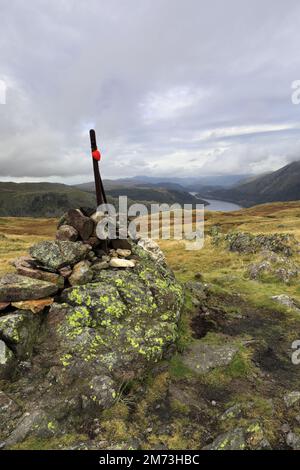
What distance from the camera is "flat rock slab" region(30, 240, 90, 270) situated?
1486 cm

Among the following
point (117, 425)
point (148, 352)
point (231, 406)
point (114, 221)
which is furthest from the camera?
point (114, 221)

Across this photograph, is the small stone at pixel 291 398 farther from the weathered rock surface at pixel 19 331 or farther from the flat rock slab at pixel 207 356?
the weathered rock surface at pixel 19 331

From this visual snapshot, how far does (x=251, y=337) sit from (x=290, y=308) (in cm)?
484

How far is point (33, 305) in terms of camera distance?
41.4 ft

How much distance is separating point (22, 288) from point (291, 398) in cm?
1103

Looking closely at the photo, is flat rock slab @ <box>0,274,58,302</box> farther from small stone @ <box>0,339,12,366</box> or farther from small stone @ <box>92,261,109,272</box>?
small stone @ <box>92,261,109,272</box>

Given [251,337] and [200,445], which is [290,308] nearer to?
[251,337]

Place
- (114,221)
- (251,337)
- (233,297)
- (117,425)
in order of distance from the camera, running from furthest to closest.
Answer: (233,297)
(114,221)
(251,337)
(117,425)

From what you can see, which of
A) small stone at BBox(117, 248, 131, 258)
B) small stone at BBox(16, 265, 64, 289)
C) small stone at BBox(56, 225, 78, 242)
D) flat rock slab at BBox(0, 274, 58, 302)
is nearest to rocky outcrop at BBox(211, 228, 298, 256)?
small stone at BBox(117, 248, 131, 258)

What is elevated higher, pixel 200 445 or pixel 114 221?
pixel 114 221

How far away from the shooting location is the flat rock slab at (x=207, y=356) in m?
12.8
